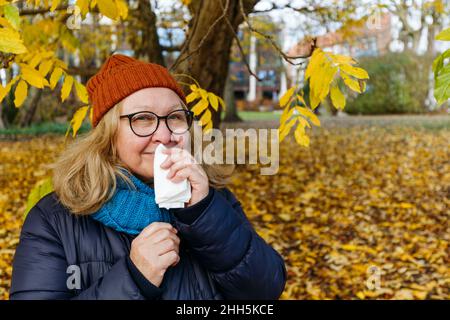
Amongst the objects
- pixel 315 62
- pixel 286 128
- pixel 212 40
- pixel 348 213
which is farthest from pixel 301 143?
pixel 348 213

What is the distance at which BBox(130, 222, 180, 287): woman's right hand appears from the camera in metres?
1.36

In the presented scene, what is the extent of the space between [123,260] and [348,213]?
543 cm

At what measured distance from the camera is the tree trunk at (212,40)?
12.8ft

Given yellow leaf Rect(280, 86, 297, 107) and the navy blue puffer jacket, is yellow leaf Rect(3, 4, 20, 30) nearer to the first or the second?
the navy blue puffer jacket

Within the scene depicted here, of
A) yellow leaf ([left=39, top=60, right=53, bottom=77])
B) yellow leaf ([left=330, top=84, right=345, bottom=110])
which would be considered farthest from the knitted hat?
yellow leaf ([left=39, top=60, right=53, bottom=77])

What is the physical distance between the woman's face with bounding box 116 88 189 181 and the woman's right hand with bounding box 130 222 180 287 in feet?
0.75

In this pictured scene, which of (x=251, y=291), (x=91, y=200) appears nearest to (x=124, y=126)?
(x=91, y=200)

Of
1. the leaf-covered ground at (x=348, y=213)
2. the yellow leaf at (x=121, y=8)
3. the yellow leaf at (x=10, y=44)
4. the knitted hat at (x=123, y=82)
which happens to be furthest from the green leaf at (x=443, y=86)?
the leaf-covered ground at (x=348, y=213)

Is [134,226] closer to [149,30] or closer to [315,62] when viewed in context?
[315,62]

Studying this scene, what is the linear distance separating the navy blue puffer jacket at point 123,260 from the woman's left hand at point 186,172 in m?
0.05

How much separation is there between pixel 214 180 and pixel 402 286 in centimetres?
345

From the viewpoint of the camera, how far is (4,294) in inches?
172

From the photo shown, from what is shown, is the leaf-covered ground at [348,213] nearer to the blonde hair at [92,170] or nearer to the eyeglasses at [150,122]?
the blonde hair at [92,170]
